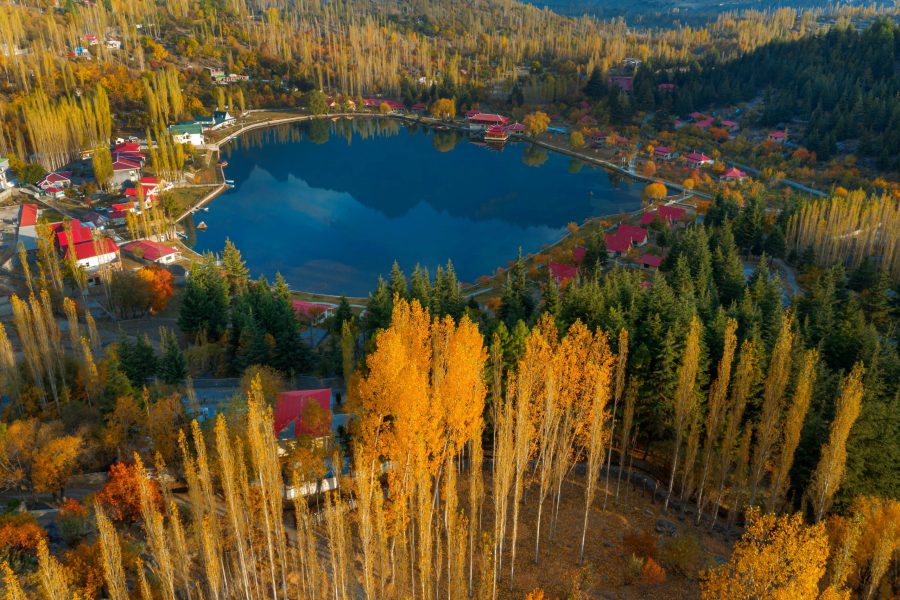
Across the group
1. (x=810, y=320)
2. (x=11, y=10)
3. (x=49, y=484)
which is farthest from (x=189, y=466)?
(x=11, y=10)

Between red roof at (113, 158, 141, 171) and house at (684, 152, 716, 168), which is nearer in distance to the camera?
red roof at (113, 158, 141, 171)

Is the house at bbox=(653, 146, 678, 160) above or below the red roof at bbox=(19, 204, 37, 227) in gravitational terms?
below

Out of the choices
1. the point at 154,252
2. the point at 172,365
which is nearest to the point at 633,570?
the point at 172,365

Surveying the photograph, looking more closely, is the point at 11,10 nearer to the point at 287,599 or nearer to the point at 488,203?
the point at 488,203

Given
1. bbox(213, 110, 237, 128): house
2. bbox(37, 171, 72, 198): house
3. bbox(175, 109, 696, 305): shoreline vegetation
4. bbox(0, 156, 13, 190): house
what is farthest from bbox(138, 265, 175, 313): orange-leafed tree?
bbox(213, 110, 237, 128): house

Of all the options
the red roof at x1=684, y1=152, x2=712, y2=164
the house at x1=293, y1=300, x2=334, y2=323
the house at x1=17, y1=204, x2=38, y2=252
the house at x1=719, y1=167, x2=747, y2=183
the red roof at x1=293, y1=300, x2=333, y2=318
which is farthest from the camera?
the red roof at x1=684, y1=152, x2=712, y2=164

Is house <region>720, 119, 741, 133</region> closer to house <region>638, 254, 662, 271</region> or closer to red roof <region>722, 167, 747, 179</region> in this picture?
red roof <region>722, 167, 747, 179</region>

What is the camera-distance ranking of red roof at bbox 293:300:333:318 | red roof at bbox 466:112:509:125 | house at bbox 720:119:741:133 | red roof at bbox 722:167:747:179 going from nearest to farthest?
red roof at bbox 293:300:333:318, red roof at bbox 722:167:747:179, house at bbox 720:119:741:133, red roof at bbox 466:112:509:125
